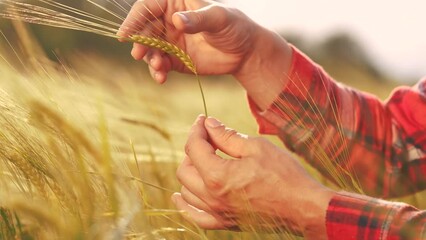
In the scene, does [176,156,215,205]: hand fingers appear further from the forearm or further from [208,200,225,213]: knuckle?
the forearm

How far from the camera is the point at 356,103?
172 centimetres

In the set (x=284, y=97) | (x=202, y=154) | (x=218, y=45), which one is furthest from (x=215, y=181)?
(x=284, y=97)

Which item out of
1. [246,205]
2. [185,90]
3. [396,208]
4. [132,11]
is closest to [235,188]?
[246,205]

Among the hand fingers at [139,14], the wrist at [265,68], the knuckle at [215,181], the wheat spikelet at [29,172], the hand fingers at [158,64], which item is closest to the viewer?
the wheat spikelet at [29,172]

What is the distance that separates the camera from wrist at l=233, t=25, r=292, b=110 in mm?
1555

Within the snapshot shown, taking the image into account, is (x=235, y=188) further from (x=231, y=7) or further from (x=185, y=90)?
(x=185, y=90)

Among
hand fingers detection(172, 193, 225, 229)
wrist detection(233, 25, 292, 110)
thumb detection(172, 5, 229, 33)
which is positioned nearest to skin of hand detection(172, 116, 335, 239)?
hand fingers detection(172, 193, 225, 229)

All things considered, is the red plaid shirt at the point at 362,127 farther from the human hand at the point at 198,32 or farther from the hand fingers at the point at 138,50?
the hand fingers at the point at 138,50

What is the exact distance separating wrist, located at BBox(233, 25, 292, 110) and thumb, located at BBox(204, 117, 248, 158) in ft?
1.23

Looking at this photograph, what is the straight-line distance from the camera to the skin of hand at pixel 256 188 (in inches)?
44.6

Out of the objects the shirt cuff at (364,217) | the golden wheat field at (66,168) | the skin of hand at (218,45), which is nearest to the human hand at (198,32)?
the skin of hand at (218,45)

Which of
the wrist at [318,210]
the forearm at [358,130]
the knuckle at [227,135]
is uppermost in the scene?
the knuckle at [227,135]

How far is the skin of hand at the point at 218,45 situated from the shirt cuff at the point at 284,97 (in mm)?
14

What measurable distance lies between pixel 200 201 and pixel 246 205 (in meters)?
0.11
